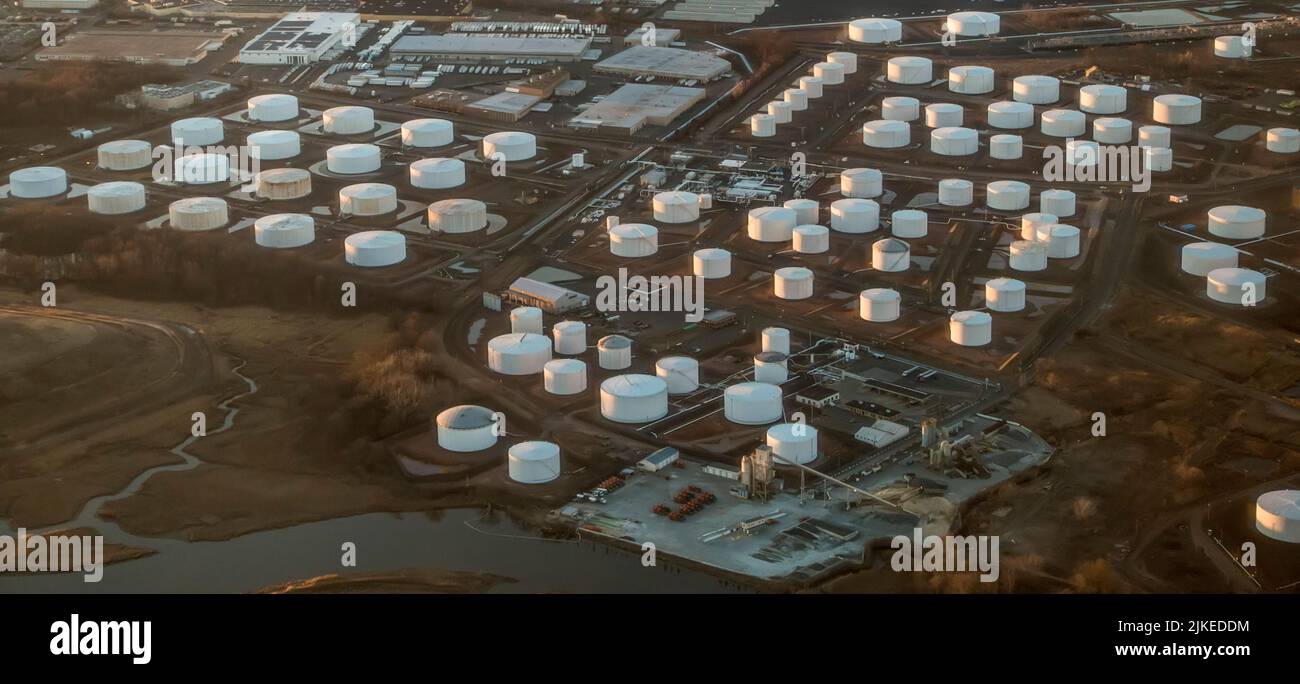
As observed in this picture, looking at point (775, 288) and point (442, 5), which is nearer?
point (775, 288)

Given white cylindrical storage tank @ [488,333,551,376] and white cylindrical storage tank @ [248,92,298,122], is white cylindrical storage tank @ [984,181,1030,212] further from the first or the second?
white cylindrical storage tank @ [248,92,298,122]

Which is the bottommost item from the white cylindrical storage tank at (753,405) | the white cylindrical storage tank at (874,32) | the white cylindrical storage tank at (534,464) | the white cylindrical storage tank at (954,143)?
the white cylindrical storage tank at (534,464)

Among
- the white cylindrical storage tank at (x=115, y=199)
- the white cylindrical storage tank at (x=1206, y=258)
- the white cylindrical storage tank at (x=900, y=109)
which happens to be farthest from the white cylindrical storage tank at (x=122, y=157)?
the white cylindrical storage tank at (x=1206, y=258)

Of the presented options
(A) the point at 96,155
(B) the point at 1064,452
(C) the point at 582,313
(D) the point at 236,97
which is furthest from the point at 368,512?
(D) the point at 236,97

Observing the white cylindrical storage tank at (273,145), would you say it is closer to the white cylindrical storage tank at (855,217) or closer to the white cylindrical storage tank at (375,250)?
the white cylindrical storage tank at (375,250)

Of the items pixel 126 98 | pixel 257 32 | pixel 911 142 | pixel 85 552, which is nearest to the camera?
pixel 85 552

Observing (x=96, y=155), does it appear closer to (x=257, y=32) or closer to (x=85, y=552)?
(x=257, y=32)

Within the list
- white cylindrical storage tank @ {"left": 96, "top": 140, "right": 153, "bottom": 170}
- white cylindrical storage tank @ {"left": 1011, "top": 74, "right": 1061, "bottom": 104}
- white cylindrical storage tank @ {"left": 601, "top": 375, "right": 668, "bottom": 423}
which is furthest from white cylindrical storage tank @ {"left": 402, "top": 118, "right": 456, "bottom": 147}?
white cylindrical storage tank @ {"left": 601, "top": 375, "right": 668, "bottom": 423}
